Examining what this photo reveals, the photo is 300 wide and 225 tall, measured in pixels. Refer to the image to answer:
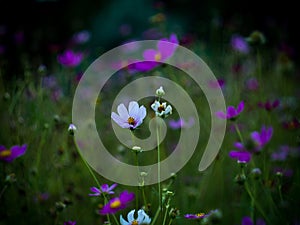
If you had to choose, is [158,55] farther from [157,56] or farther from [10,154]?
[10,154]

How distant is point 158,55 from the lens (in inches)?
43.4

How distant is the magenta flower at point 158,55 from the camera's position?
1042 mm

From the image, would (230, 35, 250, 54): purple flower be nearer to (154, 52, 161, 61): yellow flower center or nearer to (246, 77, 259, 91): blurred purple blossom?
(246, 77, 259, 91): blurred purple blossom

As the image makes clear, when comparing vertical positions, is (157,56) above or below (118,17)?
below

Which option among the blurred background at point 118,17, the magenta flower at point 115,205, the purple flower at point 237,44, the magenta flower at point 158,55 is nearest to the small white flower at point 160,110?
the magenta flower at point 115,205

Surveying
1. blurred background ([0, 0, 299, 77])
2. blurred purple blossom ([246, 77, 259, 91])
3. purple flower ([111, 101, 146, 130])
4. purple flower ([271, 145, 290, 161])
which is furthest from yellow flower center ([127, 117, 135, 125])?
blurred background ([0, 0, 299, 77])

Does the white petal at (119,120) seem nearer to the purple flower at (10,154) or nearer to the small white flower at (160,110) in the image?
the small white flower at (160,110)

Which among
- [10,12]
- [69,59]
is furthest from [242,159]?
[10,12]

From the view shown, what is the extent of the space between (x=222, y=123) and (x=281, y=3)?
8.27ft

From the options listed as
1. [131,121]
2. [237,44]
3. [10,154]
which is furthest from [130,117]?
[237,44]

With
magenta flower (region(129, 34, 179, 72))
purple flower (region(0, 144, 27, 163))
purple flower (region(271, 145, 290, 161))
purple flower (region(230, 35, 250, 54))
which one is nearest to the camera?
purple flower (region(0, 144, 27, 163))

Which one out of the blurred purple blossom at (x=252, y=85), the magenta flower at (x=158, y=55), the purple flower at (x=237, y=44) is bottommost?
the magenta flower at (x=158, y=55)

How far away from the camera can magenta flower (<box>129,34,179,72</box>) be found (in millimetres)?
1042

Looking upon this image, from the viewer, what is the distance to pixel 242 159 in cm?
83
